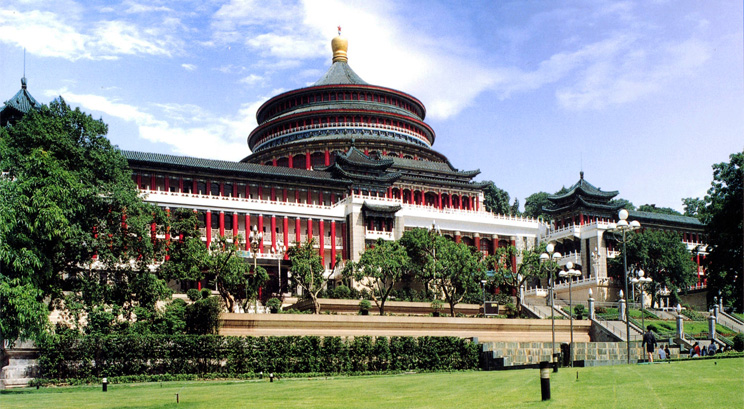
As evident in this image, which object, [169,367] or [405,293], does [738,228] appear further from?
[169,367]

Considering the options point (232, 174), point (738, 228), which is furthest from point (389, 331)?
point (232, 174)

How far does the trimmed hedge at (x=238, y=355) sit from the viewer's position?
3566 centimetres

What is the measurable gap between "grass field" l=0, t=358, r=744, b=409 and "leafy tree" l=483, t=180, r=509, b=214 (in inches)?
3276

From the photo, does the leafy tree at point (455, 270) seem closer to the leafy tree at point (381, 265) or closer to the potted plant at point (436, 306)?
the potted plant at point (436, 306)

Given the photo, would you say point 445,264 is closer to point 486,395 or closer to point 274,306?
point 274,306

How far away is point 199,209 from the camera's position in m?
67.4

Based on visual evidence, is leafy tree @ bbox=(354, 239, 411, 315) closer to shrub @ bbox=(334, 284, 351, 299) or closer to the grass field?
shrub @ bbox=(334, 284, 351, 299)

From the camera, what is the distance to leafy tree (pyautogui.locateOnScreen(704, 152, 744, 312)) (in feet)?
162

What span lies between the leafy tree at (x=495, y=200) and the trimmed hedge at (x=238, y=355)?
220 ft

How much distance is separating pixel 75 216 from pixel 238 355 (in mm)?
10641

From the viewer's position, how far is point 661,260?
78.9 meters

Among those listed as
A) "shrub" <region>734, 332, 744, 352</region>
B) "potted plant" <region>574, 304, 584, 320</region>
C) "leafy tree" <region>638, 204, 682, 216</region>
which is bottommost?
"shrub" <region>734, 332, 744, 352</region>

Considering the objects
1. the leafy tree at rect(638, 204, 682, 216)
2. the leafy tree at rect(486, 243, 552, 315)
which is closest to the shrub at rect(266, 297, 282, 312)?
the leafy tree at rect(486, 243, 552, 315)

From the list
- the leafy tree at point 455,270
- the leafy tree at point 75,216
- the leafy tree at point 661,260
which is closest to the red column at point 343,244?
the leafy tree at point 455,270
